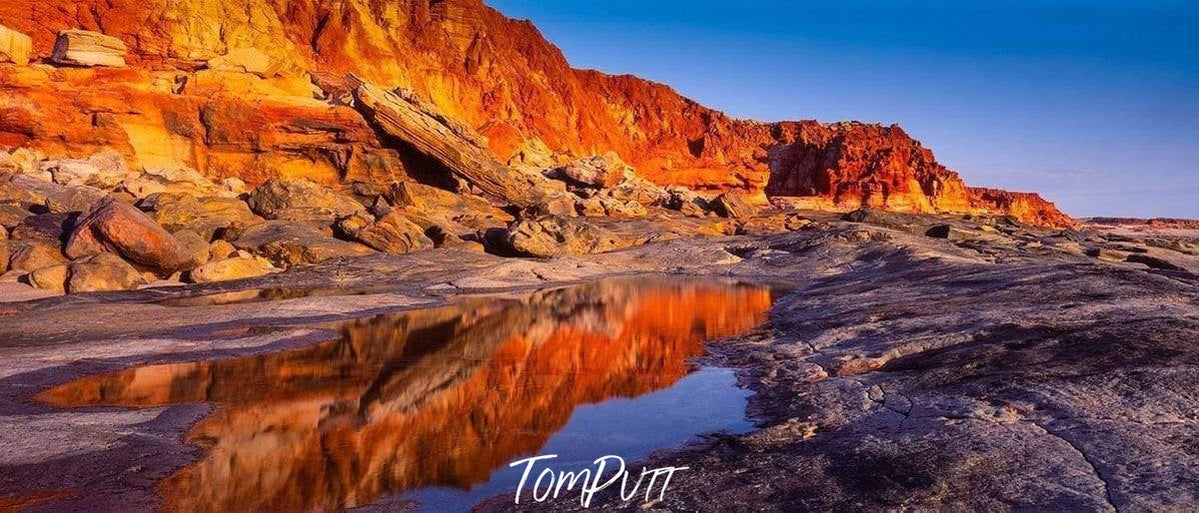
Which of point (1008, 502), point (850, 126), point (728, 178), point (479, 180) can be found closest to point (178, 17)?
point (479, 180)

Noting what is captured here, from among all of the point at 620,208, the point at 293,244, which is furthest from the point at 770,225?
the point at 293,244

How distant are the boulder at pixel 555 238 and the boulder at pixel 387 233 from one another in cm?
407

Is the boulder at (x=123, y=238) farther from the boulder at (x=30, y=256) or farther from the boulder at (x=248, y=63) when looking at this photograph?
the boulder at (x=248, y=63)

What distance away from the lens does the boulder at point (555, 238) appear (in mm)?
32406

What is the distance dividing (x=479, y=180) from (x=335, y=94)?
35.4 feet

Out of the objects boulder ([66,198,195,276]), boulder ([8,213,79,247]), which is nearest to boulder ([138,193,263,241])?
boulder ([8,213,79,247])

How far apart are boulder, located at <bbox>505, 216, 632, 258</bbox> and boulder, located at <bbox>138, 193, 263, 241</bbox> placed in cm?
1135

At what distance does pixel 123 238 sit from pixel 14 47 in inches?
1003

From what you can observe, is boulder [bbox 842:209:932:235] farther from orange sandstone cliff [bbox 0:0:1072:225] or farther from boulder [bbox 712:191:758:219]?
orange sandstone cliff [bbox 0:0:1072:225]

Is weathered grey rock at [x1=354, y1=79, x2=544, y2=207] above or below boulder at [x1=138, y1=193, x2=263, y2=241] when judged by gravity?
above

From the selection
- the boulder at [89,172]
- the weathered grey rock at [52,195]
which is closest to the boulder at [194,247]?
the weathered grey rock at [52,195]

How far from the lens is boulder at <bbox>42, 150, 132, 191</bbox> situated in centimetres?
3281

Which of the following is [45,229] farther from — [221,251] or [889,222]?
[889,222]

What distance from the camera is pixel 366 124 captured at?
140 feet
